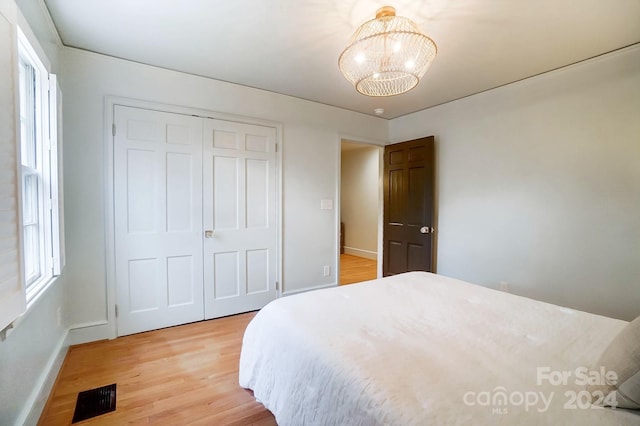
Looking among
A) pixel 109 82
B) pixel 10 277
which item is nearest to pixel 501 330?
pixel 10 277

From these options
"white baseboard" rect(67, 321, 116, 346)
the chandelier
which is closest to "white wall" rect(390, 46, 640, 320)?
the chandelier

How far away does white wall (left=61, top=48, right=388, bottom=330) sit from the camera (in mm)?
2352

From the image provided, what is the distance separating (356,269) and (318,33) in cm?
406

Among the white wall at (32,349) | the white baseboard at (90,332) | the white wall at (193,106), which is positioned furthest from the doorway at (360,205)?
the white wall at (32,349)

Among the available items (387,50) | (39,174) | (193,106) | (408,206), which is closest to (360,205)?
(408,206)

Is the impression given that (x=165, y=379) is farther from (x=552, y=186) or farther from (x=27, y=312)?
(x=552, y=186)

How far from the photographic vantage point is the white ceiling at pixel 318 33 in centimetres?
181

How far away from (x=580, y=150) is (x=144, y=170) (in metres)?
3.89

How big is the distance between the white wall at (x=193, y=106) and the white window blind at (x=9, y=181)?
140 centimetres

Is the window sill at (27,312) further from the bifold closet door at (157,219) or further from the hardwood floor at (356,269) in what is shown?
the hardwood floor at (356,269)

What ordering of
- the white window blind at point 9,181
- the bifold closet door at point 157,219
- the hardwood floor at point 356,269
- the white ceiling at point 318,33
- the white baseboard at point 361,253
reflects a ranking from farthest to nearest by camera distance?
the white baseboard at point 361,253
the hardwood floor at point 356,269
the bifold closet door at point 157,219
the white ceiling at point 318,33
the white window blind at point 9,181

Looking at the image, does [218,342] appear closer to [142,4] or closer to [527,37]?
[142,4]

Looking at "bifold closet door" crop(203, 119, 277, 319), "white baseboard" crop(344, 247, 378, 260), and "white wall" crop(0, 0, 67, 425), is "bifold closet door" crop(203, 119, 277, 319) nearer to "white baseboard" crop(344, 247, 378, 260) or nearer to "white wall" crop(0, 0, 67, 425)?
"white wall" crop(0, 0, 67, 425)

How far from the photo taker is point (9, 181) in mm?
1113
